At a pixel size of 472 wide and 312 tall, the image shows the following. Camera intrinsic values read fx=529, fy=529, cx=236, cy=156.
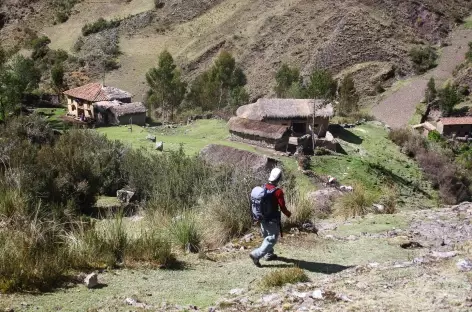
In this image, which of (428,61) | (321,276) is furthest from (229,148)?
(428,61)

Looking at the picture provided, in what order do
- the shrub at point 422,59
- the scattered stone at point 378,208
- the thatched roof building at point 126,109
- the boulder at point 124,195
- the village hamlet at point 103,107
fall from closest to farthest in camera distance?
1. the scattered stone at point 378,208
2. the boulder at point 124,195
3. the thatched roof building at point 126,109
4. the village hamlet at point 103,107
5. the shrub at point 422,59

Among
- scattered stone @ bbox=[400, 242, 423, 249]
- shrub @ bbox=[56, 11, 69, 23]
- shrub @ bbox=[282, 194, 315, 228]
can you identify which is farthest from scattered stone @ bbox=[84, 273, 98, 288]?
shrub @ bbox=[56, 11, 69, 23]

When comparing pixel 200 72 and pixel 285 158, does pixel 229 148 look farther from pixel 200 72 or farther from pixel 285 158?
pixel 200 72

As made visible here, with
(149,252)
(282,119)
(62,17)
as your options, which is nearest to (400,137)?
(282,119)

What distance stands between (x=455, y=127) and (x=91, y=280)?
133ft

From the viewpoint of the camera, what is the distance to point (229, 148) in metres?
24.6

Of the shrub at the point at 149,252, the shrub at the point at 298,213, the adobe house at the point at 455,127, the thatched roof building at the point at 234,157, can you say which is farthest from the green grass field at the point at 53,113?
the shrub at the point at 149,252

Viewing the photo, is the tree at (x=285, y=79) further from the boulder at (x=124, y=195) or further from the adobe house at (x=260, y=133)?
the boulder at (x=124, y=195)

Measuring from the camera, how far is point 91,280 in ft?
22.2

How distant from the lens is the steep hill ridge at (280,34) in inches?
2247

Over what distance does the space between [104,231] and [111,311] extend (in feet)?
7.58

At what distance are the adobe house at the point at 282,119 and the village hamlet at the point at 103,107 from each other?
838 cm

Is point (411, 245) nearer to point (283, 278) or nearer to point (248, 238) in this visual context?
point (248, 238)

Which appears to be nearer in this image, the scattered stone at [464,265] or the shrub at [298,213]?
the scattered stone at [464,265]
